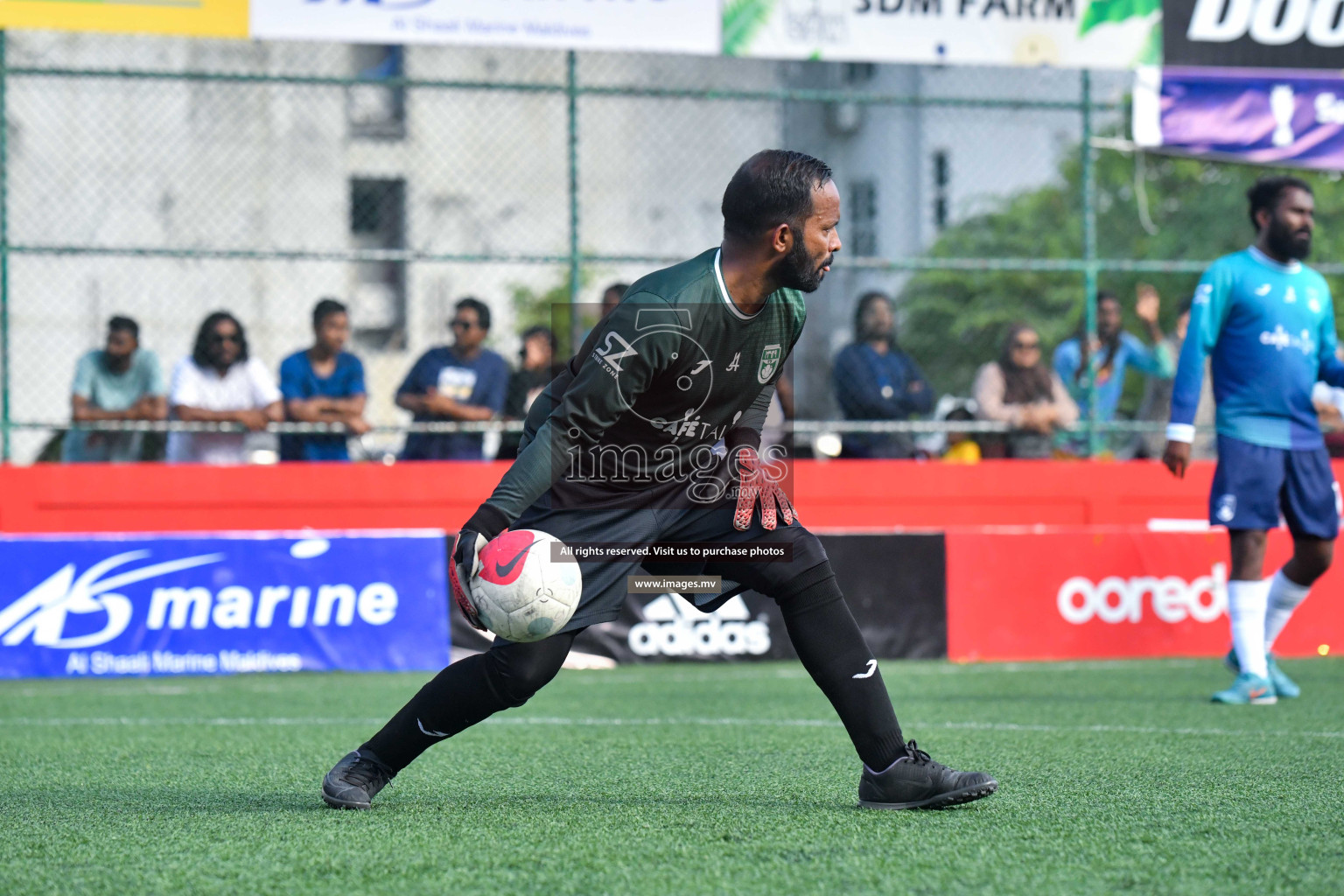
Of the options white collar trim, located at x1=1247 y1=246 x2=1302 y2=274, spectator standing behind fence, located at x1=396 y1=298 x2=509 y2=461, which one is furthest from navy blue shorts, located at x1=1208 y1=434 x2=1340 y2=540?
spectator standing behind fence, located at x1=396 y1=298 x2=509 y2=461

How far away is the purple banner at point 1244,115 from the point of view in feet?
36.4

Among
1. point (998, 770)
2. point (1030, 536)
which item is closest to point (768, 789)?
point (998, 770)

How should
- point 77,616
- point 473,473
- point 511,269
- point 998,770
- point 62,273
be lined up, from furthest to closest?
1. point 511,269
2. point 62,273
3. point 473,473
4. point 77,616
5. point 998,770

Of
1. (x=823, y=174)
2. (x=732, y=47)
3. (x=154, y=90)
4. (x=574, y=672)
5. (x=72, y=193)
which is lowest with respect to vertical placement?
(x=574, y=672)

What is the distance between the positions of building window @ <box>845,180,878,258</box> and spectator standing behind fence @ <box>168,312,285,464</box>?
15.5 metres

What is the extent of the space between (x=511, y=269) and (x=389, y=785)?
101 feet

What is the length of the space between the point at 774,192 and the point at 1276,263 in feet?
13.2

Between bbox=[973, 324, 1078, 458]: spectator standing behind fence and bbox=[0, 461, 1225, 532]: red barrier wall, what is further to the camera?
bbox=[973, 324, 1078, 458]: spectator standing behind fence

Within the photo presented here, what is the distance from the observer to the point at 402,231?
101 feet

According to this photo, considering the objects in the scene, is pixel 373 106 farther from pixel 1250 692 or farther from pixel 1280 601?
pixel 1250 692

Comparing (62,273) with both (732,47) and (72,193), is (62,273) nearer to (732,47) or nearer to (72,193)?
(72,193)

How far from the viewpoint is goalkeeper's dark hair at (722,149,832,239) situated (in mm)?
3830

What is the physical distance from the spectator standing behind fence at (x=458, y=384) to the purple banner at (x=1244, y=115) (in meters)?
4.90

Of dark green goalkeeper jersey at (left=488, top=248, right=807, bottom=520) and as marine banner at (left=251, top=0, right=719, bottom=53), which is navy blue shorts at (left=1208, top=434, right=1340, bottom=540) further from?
as marine banner at (left=251, top=0, right=719, bottom=53)
